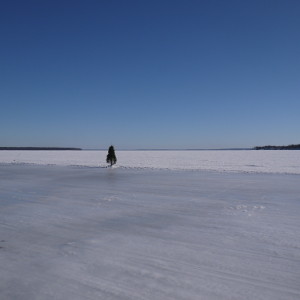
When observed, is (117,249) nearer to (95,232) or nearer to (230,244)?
(95,232)

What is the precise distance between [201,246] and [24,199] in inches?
220

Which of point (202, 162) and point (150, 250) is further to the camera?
point (202, 162)

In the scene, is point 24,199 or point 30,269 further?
point 24,199

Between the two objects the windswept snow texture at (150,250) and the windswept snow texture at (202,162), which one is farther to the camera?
the windswept snow texture at (202,162)

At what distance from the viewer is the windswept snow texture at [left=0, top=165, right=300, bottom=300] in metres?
2.79

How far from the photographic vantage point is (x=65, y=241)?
4.20 meters

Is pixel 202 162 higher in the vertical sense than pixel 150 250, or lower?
higher

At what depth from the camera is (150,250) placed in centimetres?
384

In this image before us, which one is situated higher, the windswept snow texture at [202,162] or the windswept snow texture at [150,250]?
the windswept snow texture at [202,162]

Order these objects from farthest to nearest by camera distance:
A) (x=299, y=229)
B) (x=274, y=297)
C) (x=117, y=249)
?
(x=299, y=229), (x=117, y=249), (x=274, y=297)

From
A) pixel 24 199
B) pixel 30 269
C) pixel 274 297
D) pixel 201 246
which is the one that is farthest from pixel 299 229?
pixel 24 199

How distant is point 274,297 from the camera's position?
2633 mm

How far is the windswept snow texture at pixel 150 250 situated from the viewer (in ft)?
9.14

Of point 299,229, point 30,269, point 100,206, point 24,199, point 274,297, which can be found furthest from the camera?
point 24,199
